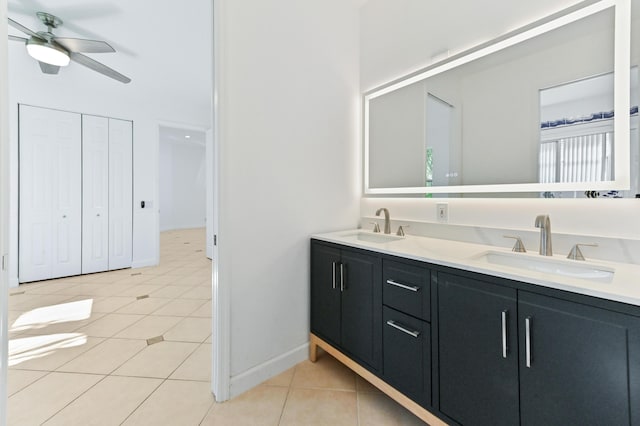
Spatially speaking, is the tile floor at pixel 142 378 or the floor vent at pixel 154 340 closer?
the tile floor at pixel 142 378

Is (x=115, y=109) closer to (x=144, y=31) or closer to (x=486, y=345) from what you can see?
(x=144, y=31)

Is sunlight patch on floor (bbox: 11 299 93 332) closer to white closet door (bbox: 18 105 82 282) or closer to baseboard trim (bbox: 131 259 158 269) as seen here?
white closet door (bbox: 18 105 82 282)

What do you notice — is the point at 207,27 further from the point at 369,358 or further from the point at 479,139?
the point at 369,358

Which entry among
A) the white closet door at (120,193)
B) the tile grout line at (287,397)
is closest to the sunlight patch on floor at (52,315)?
the white closet door at (120,193)

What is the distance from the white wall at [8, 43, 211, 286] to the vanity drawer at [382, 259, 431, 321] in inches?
171

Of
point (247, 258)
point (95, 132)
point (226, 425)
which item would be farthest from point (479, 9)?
point (95, 132)

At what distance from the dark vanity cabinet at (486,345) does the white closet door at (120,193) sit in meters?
4.06

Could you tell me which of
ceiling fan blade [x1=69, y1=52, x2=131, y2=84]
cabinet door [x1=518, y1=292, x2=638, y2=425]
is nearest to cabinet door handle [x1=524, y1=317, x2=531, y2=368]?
cabinet door [x1=518, y1=292, x2=638, y2=425]

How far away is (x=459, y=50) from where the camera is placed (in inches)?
68.0

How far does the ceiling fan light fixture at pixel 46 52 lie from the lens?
7.68 ft

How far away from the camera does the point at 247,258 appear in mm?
1633

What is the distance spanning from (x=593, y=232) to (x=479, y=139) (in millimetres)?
732

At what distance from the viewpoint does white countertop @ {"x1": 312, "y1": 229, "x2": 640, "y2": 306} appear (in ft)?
2.64

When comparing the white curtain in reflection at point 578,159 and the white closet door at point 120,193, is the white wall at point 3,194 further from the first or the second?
the white closet door at point 120,193
